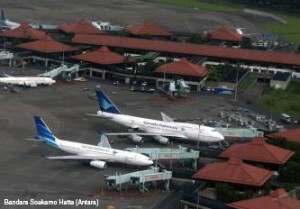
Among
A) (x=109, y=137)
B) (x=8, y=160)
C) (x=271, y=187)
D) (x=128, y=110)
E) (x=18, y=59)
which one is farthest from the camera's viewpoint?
(x=18, y=59)

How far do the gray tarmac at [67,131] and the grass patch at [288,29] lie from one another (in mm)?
62934

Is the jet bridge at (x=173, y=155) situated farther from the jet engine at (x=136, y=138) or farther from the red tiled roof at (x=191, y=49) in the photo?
the red tiled roof at (x=191, y=49)

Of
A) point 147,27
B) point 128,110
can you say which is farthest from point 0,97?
point 147,27

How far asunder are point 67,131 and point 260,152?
23044 millimetres

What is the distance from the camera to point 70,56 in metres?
120

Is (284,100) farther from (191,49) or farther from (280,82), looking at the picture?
(191,49)

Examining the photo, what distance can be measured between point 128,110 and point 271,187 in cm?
3381

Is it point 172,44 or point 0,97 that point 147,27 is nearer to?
point 172,44

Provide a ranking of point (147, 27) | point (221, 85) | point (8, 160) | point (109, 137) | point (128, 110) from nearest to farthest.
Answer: point (8, 160) → point (109, 137) → point (128, 110) → point (221, 85) → point (147, 27)

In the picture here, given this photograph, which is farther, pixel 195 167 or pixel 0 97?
pixel 0 97

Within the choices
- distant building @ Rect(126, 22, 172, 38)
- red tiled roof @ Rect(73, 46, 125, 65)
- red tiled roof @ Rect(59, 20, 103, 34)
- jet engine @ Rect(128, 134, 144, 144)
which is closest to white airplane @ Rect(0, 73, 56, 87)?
red tiled roof @ Rect(73, 46, 125, 65)

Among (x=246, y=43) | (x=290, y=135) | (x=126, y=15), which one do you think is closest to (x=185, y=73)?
(x=290, y=135)

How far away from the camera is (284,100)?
341ft

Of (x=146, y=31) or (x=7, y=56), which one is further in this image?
(x=146, y=31)
